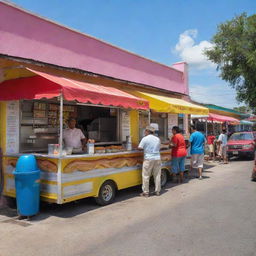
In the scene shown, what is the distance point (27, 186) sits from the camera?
18.6ft

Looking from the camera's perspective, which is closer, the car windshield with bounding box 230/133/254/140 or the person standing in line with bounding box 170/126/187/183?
the person standing in line with bounding box 170/126/187/183

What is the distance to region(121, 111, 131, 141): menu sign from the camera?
9781 mm

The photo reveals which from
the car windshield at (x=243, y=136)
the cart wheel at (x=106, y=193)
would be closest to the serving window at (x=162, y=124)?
the cart wheel at (x=106, y=193)

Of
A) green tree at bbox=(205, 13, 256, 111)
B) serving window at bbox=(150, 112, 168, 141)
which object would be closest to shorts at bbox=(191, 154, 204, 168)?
serving window at bbox=(150, 112, 168, 141)

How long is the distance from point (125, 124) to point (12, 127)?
399cm

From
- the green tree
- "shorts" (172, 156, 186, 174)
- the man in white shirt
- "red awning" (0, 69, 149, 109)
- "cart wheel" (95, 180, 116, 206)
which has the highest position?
the green tree

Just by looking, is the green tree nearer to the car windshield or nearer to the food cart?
the car windshield

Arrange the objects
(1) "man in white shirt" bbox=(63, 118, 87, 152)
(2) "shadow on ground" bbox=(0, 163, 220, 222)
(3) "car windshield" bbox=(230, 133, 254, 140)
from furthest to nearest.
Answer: (3) "car windshield" bbox=(230, 133, 254, 140) → (1) "man in white shirt" bbox=(63, 118, 87, 152) → (2) "shadow on ground" bbox=(0, 163, 220, 222)

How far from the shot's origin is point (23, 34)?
7082 millimetres

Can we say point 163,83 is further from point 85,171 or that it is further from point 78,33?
point 85,171

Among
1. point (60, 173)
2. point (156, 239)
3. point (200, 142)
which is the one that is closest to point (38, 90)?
point (60, 173)

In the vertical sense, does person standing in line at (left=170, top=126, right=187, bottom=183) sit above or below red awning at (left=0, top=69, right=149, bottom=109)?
below

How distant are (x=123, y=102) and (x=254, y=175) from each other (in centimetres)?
522

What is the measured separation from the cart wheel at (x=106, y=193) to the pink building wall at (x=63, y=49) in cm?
336
